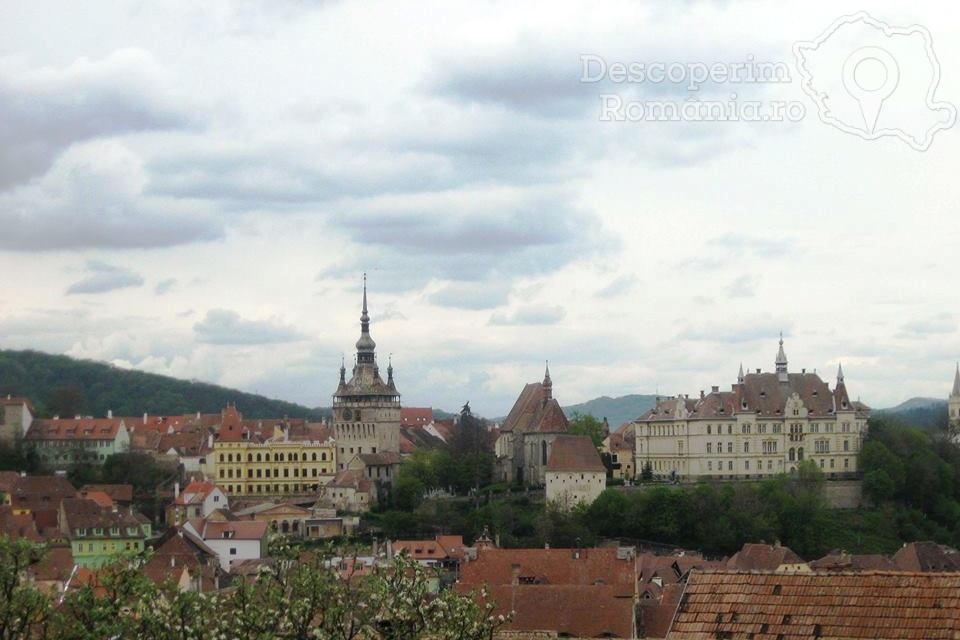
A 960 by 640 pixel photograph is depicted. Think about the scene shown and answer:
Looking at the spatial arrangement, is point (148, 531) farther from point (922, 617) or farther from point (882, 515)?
point (922, 617)

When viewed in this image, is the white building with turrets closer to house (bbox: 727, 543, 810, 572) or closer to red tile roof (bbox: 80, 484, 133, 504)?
house (bbox: 727, 543, 810, 572)

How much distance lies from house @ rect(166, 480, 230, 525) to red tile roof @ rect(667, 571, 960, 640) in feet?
288

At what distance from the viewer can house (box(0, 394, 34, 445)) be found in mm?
131625

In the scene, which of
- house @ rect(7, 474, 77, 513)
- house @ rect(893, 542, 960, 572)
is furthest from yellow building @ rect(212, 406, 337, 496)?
house @ rect(893, 542, 960, 572)

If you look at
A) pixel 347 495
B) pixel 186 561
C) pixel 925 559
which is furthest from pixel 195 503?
pixel 925 559

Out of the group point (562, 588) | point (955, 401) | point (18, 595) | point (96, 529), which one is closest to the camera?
point (18, 595)

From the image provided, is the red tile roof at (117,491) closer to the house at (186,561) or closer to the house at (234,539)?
the house at (186,561)

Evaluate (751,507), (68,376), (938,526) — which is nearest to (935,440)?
(938,526)

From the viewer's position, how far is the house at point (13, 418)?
131625 millimetres

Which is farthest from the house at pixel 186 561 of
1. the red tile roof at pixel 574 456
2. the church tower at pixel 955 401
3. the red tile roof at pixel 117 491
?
the church tower at pixel 955 401

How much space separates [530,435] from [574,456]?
10125mm

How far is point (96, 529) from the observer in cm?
10606

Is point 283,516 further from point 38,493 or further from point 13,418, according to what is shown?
point 13,418

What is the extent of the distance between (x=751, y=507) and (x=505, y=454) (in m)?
23.8
